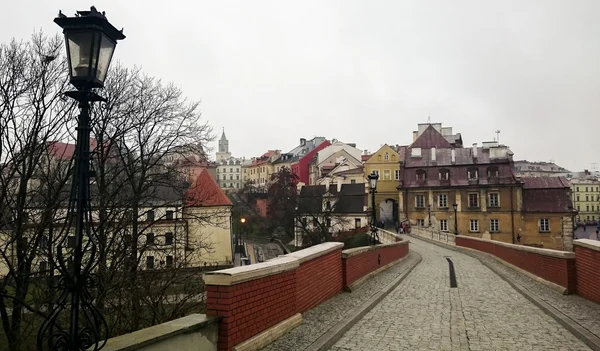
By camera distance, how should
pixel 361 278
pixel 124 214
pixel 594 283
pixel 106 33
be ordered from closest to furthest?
1. pixel 106 33
2. pixel 594 283
3. pixel 361 278
4. pixel 124 214

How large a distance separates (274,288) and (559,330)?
4779 mm

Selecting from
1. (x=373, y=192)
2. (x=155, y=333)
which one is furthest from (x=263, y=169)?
(x=155, y=333)

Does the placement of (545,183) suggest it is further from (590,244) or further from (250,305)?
(250,305)

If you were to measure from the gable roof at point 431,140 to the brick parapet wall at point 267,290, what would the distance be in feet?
189

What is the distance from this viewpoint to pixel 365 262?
13.8 m

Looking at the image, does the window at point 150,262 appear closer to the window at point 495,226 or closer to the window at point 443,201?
the window at point 443,201

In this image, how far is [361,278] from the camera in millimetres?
13008

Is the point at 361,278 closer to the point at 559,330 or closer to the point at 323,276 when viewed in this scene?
the point at 323,276

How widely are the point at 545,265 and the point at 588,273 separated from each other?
3.32 meters

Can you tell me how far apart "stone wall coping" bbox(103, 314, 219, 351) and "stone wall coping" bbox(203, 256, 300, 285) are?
420 mm

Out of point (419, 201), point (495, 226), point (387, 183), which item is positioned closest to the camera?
point (495, 226)

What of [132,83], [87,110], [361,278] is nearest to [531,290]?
[361,278]

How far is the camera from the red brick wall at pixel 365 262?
37.7ft

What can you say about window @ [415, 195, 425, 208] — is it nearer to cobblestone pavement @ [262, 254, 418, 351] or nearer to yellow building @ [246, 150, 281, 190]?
cobblestone pavement @ [262, 254, 418, 351]
